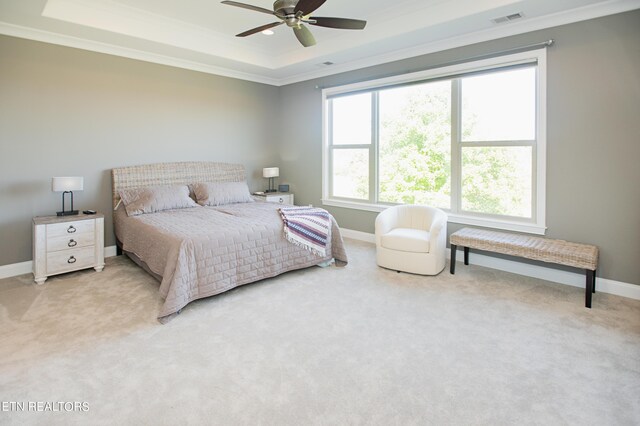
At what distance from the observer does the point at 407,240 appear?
3996mm

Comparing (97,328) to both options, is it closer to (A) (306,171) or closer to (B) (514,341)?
(B) (514,341)

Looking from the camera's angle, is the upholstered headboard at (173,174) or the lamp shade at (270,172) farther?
the lamp shade at (270,172)

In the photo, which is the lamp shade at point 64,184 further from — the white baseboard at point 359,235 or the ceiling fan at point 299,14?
the white baseboard at point 359,235

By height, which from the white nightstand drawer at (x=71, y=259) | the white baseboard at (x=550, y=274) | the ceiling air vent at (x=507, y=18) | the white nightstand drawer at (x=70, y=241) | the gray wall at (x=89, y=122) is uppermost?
the ceiling air vent at (x=507, y=18)

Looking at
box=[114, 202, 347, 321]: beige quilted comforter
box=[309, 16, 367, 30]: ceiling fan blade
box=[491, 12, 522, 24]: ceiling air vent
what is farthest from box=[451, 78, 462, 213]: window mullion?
box=[309, 16, 367, 30]: ceiling fan blade

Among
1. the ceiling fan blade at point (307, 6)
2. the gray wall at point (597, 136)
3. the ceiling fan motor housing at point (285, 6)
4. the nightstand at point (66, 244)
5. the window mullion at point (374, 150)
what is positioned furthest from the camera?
the window mullion at point (374, 150)

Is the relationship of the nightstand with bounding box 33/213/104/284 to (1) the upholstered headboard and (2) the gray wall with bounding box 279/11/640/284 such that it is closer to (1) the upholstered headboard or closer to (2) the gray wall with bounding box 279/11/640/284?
(1) the upholstered headboard

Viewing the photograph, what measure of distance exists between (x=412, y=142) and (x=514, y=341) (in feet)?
9.96

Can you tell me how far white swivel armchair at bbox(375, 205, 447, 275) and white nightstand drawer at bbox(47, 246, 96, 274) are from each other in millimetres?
3285

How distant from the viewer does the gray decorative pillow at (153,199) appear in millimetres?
4441

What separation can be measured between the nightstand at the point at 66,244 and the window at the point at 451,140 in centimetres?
344

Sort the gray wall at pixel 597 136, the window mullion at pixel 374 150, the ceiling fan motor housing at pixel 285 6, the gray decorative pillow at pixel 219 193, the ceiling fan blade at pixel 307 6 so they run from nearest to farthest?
the ceiling fan blade at pixel 307 6, the ceiling fan motor housing at pixel 285 6, the gray wall at pixel 597 136, the gray decorative pillow at pixel 219 193, the window mullion at pixel 374 150

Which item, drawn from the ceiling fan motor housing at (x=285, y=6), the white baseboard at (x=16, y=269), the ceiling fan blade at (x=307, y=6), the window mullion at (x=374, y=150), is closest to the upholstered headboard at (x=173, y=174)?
the white baseboard at (x=16, y=269)

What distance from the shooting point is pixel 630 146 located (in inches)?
130
